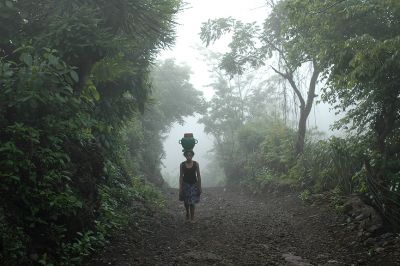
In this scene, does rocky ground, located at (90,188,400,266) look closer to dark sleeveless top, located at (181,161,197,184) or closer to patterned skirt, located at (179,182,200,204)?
patterned skirt, located at (179,182,200,204)

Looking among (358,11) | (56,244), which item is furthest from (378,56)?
(56,244)

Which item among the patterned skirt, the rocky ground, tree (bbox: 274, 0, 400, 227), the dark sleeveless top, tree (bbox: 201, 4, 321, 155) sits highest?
tree (bbox: 201, 4, 321, 155)

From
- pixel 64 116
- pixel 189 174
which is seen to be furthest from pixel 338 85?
pixel 64 116

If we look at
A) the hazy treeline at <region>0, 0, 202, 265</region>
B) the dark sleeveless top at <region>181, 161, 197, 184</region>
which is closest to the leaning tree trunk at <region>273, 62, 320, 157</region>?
the hazy treeline at <region>0, 0, 202, 265</region>

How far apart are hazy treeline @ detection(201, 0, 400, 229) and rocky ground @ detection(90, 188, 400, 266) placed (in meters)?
0.70

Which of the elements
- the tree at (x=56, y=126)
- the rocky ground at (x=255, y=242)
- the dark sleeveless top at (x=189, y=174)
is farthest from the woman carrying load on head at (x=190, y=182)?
the tree at (x=56, y=126)

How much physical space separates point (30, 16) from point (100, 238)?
421 centimetres

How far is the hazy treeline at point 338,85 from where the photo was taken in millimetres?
6398

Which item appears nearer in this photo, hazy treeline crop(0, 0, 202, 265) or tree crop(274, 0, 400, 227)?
hazy treeline crop(0, 0, 202, 265)

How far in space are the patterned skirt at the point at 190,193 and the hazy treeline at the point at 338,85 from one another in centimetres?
324

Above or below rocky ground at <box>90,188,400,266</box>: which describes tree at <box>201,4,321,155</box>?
above

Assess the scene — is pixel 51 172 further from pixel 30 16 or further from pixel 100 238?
pixel 30 16

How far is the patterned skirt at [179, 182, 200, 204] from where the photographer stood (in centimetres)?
781

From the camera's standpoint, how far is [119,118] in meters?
9.66
